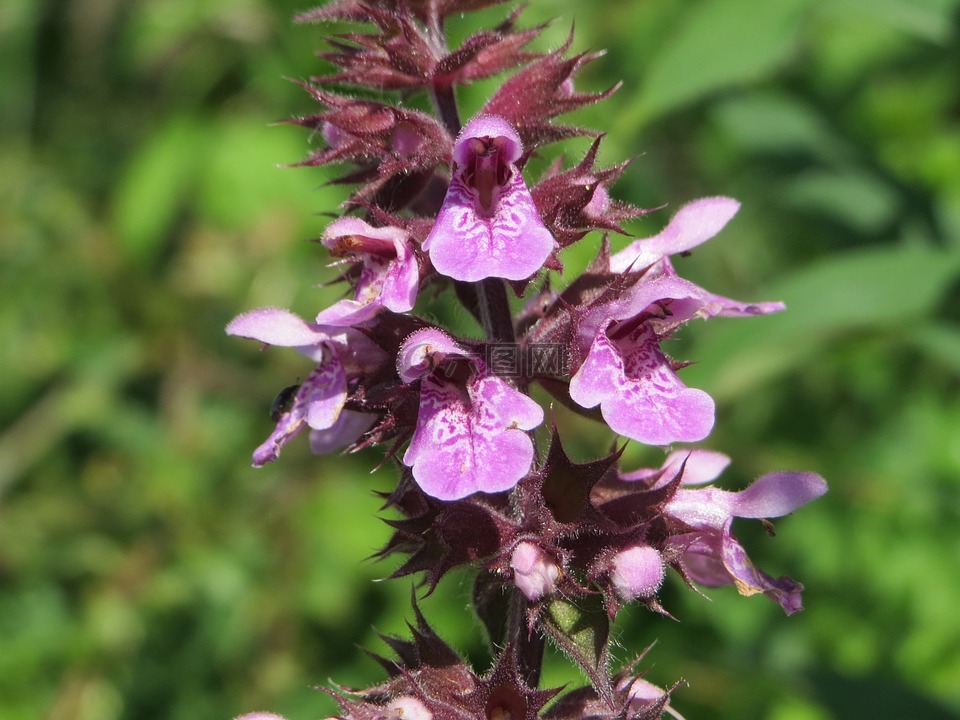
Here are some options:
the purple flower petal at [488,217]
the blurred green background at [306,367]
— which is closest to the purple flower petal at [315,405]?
the purple flower petal at [488,217]

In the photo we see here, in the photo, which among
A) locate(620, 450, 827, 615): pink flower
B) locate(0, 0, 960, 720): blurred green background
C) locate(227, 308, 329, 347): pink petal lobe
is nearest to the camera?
locate(620, 450, 827, 615): pink flower

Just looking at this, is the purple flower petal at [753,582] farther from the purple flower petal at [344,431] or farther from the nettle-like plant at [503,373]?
the purple flower petal at [344,431]

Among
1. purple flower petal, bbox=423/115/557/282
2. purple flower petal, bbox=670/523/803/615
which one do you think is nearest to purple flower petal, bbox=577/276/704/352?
purple flower petal, bbox=423/115/557/282

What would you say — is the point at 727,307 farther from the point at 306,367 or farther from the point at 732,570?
the point at 306,367

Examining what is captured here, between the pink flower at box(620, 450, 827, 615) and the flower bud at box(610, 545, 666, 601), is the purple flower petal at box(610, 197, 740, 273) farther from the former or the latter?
the flower bud at box(610, 545, 666, 601)

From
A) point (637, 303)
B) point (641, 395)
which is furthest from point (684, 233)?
point (641, 395)

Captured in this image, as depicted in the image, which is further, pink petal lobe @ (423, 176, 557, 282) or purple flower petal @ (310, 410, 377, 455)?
purple flower petal @ (310, 410, 377, 455)

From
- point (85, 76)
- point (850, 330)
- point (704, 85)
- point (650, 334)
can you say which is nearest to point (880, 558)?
point (850, 330)
